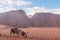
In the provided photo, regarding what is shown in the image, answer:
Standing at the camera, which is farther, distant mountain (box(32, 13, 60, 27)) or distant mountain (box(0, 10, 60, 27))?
distant mountain (box(32, 13, 60, 27))

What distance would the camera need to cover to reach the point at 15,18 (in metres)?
18.0

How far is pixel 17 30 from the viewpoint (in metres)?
15.9

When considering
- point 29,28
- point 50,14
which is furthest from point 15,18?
point 50,14

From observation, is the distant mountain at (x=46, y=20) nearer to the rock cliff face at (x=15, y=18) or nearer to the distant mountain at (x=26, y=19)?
the distant mountain at (x=26, y=19)

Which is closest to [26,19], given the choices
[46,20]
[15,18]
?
[15,18]

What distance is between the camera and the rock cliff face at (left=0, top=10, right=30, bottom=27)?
1764cm

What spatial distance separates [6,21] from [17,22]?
1.18 meters

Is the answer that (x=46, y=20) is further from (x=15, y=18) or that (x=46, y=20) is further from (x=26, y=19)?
(x=15, y=18)

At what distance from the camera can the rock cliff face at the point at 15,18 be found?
1764 cm

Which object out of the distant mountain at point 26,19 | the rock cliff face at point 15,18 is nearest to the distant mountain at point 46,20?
the distant mountain at point 26,19

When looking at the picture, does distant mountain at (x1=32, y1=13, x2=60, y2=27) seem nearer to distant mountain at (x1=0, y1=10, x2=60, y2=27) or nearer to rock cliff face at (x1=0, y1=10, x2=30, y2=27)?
distant mountain at (x1=0, y1=10, x2=60, y2=27)

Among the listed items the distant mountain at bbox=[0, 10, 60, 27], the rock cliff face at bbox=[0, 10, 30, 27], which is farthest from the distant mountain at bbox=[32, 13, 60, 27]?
the rock cliff face at bbox=[0, 10, 30, 27]

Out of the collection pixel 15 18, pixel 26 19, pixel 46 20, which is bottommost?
pixel 46 20

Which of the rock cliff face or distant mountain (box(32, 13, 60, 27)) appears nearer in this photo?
the rock cliff face
